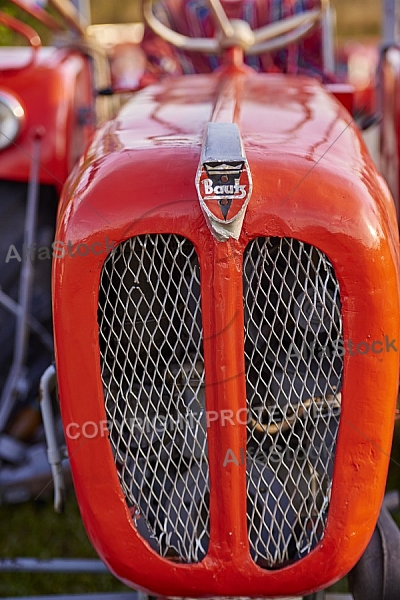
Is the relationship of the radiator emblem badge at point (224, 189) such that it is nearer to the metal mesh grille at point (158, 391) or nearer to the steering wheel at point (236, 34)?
the metal mesh grille at point (158, 391)

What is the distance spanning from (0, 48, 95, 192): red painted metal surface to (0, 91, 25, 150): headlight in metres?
0.02

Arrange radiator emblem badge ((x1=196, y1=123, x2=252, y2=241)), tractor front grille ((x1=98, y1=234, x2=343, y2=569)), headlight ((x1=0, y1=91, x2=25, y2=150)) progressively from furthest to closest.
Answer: headlight ((x1=0, y1=91, x2=25, y2=150))
tractor front grille ((x1=98, y1=234, x2=343, y2=569))
radiator emblem badge ((x1=196, y1=123, x2=252, y2=241))

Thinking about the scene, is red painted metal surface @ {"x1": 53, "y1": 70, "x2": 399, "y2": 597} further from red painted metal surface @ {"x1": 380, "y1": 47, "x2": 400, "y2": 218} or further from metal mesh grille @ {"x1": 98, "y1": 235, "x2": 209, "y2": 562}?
red painted metal surface @ {"x1": 380, "y1": 47, "x2": 400, "y2": 218}

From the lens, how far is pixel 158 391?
1280mm

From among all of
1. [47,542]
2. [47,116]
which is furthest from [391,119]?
[47,542]

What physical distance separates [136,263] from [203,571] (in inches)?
20.5

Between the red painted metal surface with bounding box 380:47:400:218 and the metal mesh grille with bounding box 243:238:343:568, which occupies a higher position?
the red painted metal surface with bounding box 380:47:400:218

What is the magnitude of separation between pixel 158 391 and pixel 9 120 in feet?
3.91

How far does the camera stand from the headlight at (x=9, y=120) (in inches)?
83.5

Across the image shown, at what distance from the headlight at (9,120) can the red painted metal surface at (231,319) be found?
90cm

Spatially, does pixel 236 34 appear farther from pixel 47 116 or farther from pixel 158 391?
pixel 158 391

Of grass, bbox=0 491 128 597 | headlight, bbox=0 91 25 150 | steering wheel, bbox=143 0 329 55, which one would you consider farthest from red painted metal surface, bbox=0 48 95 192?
grass, bbox=0 491 128 597

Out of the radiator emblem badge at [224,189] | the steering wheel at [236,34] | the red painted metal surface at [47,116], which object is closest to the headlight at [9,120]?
the red painted metal surface at [47,116]

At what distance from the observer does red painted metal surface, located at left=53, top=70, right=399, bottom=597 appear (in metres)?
1.17
